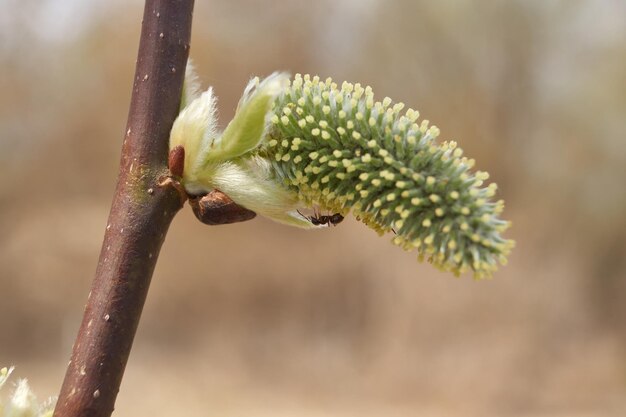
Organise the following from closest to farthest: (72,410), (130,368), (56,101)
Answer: (72,410)
(130,368)
(56,101)

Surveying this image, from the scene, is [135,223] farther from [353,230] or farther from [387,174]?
[353,230]

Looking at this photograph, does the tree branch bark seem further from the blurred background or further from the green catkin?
the blurred background

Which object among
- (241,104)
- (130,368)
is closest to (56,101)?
(130,368)

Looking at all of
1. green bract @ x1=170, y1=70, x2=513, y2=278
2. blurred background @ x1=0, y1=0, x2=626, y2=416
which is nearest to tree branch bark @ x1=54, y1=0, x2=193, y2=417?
green bract @ x1=170, y1=70, x2=513, y2=278

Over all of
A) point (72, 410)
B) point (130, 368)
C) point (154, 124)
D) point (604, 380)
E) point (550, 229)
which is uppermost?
point (550, 229)

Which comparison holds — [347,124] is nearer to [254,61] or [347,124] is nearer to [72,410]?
[72,410]

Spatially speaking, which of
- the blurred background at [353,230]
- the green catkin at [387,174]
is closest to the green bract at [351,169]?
the green catkin at [387,174]

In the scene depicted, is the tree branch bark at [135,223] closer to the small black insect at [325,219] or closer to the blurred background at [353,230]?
the small black insect at [325,219]

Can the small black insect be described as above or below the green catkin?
below
